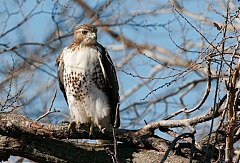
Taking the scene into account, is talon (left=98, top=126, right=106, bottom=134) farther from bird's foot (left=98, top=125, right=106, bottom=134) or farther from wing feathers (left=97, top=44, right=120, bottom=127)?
wing feathers (left=97, top=44, right=120, bottom=127)

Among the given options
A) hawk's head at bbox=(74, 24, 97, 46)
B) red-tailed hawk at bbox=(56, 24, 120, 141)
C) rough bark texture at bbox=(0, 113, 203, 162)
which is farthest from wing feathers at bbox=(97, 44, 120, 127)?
rough bark texture at bbox=(0, 113, 203, 162)

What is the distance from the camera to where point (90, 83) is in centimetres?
571

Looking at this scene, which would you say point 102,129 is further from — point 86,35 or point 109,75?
point 86,35

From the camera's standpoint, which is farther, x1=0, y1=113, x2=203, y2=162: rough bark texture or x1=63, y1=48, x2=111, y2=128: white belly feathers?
x1=63, y1=48, x2=111, y2=128: white belly feathers

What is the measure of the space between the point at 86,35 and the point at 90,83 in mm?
554

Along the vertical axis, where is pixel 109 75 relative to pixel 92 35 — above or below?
below

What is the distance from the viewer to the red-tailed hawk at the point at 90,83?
18.7ft

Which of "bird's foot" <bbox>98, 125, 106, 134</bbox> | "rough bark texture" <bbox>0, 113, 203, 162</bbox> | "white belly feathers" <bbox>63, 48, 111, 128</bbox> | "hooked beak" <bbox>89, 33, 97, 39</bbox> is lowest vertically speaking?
"rough bark texture" <bbox>0, 113, 203, 162</bbox>

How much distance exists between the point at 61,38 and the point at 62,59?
2679 mm

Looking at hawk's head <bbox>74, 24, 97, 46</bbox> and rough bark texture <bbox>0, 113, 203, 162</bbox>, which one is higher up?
hawk's head <bbox>74, 24, 97, 46</bbox>

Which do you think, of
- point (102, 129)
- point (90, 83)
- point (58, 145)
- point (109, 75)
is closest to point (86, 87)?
point (90, 83)

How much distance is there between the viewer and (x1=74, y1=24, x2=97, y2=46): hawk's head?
5934mm

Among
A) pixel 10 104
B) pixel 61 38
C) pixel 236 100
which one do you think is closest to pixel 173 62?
pixel 61 38

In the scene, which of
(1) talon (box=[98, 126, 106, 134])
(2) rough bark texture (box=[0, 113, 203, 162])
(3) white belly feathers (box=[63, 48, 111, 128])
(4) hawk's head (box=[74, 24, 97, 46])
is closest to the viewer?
(2) rough bark texture (box=[0, 113, 203, 162])
